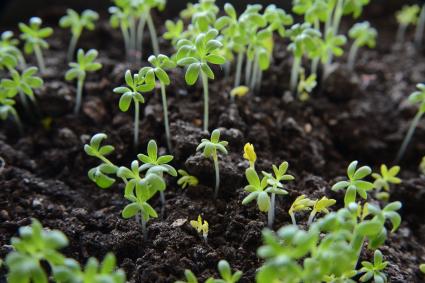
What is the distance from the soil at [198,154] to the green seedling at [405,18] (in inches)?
8.3

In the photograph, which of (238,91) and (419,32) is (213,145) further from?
(419,32)

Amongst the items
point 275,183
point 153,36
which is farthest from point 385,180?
point 153,36

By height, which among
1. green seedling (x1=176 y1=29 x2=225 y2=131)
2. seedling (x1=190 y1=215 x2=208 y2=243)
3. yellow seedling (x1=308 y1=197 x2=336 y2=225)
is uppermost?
green seedling (x1=176 y1=29 x2=225 y2=131)

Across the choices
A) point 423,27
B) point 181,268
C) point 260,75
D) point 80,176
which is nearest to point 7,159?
point 80,176

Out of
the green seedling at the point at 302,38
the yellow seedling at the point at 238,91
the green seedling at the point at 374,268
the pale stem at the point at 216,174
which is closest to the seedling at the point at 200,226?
the pale stem at the point at 216,174

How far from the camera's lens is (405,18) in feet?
7.24

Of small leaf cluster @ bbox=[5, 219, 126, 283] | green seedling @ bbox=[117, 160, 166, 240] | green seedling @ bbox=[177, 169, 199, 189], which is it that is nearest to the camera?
small leaf cluster @ bbox=[5, 219, 126, 283]

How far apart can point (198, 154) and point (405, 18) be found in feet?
4.17

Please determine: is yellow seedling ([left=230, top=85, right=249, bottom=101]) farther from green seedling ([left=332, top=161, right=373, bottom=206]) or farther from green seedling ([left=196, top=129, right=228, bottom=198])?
green seedling ([left=332, top=161, right=373, bottom=206])

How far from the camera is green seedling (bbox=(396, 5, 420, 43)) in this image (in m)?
2.21

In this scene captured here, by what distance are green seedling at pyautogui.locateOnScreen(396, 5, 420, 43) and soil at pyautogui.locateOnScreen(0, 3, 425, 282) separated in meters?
0.21

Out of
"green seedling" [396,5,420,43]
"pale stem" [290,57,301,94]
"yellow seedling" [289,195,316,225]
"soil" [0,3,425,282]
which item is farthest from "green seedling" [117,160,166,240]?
"green seedling" [396,5,420,43]

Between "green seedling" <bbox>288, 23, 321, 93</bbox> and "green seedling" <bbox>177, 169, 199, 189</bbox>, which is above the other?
"green seedling" <bbox>288, 23, 321, 93</bbox>

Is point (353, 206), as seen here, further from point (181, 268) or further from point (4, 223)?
point (4, 223)
